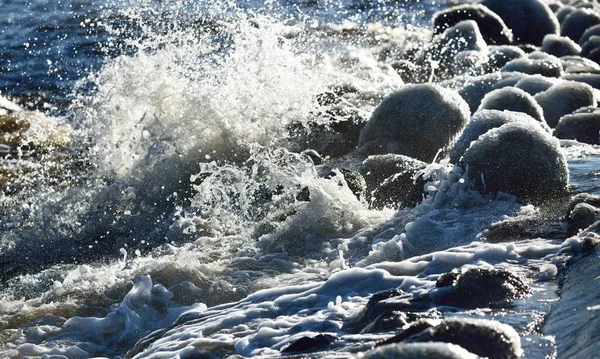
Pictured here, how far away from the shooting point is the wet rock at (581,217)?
4.37 m

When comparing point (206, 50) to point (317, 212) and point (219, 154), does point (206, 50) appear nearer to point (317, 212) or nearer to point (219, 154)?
point (219, 154)

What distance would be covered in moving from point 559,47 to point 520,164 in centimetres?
686

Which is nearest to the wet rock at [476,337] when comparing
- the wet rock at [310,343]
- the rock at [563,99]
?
the wet rock at [310,343]

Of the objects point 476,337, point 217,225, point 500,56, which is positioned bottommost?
point 500,56

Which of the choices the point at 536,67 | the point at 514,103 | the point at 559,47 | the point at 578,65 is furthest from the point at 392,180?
the point at 559,47

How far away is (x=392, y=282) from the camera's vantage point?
407cm

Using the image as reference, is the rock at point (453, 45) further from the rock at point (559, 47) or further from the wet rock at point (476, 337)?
the wet rock at point (476, 337)

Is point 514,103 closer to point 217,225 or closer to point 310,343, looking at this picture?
point 217,225

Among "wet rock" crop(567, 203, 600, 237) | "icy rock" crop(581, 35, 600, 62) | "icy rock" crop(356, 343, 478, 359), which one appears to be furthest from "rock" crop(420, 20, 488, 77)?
"icy rock" crop(356, 343, 478, 359)

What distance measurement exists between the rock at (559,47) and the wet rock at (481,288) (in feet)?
27.4

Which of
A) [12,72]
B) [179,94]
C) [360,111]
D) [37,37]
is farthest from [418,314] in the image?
[37,37]

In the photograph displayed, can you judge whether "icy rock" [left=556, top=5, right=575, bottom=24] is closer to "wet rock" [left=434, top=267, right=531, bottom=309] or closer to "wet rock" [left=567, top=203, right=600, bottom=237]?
"wet rock" [left=567, top=203, right=600, bottom=237]

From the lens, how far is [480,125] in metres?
5.65

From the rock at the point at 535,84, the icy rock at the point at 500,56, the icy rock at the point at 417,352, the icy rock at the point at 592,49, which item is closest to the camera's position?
the icy rock at the point at 417,352
